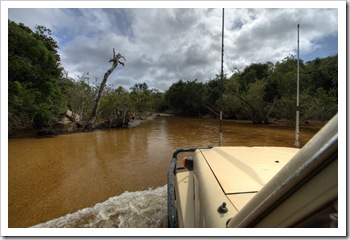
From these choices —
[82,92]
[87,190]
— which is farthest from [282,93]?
[87,190]

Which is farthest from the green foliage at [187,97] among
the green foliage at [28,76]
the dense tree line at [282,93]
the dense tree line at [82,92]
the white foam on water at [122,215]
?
the white foam on water at [122,215]

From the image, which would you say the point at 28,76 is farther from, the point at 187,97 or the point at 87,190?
the point at 187,97

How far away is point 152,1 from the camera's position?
184 cm

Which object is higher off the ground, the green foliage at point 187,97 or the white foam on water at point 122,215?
the green foliage at point 187,97

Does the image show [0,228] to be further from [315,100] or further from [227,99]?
[227,99]

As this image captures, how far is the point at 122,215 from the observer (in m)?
2.89

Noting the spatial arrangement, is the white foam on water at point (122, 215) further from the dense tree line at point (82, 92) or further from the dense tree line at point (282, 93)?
the dense tree line at point (282, 93)

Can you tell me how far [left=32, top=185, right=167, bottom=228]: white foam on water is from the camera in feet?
8.80

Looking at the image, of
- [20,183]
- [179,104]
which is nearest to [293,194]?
[20,183]

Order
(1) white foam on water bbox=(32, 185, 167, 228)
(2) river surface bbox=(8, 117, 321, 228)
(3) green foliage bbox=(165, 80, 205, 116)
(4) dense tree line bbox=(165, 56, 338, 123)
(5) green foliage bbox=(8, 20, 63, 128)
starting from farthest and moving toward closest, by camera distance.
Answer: (3) green foliage bbox=(165, 80, 205, 116) < (4) dense tree line bbox=(165, 56, 338, 123) < (5) green foliage bbox=(8, 20, 63, 128) < (2) river surface bbox=(8, 117, 321, 228) < (1) white foam on water bbox=(32, 185, 167, 228)

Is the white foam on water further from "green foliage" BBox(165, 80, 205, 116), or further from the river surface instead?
"green foliage" BBox(165, 80, 205, 116)

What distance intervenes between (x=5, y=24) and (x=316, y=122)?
21.7m

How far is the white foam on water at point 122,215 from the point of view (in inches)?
106

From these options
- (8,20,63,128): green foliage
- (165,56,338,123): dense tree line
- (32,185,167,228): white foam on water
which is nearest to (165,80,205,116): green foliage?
(165,56,338,123): dense tree line
